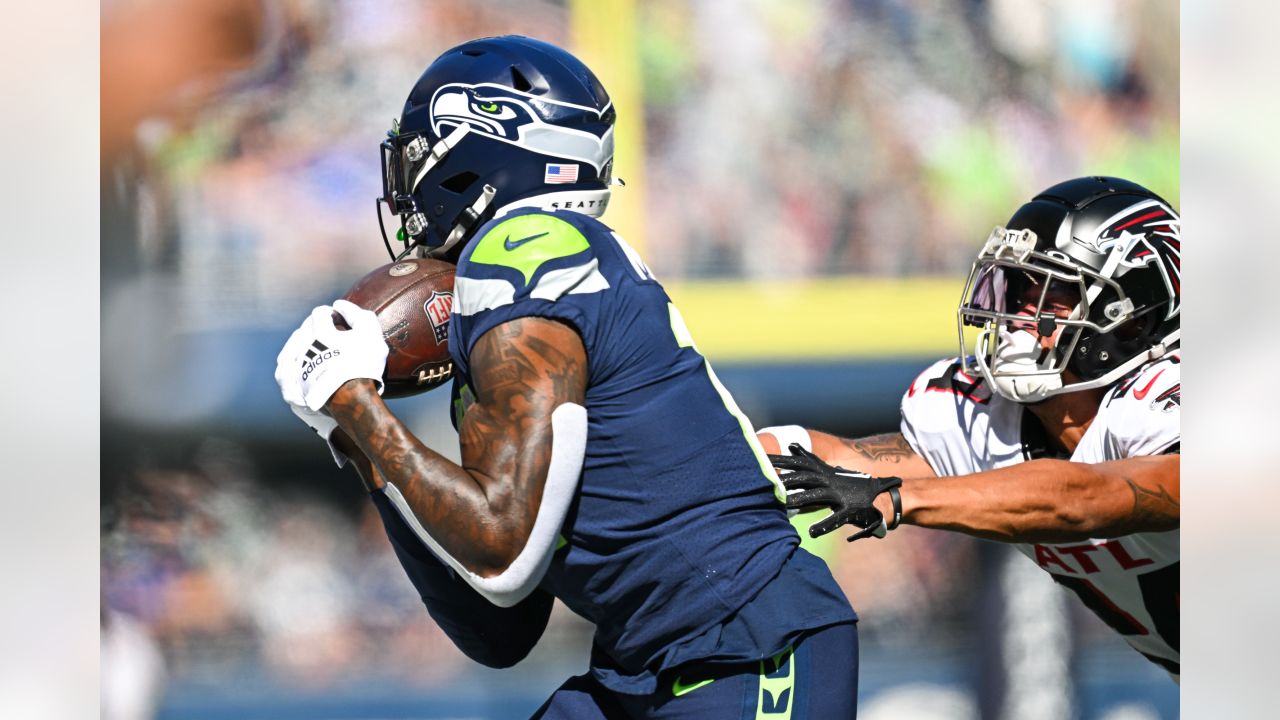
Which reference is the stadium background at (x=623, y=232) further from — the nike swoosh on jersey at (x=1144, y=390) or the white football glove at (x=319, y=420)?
the white football glove at (x=319, y=420)

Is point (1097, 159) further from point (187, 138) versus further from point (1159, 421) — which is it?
point (187, 138)

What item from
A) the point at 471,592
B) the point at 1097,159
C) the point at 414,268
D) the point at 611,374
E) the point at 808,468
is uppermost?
the point at 1097,159

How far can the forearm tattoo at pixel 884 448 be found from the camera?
116 inches

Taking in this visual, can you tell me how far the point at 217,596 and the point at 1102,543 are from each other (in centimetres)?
261

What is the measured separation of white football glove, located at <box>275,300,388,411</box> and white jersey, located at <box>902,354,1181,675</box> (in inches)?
54.8

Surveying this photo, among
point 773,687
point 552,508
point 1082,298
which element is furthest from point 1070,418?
point 552,508

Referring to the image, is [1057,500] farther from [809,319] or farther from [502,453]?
[809,319]

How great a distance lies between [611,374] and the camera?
1.90 metres

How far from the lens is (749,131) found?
414 centimetres

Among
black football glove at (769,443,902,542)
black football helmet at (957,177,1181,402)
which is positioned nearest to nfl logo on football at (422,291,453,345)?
black football glove at (769,443,902,542)

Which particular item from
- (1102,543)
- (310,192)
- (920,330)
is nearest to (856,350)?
(920,330)

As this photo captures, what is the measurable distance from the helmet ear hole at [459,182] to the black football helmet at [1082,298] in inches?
45.3

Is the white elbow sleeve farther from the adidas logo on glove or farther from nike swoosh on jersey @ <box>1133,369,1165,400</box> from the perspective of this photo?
the adidas logo on glove

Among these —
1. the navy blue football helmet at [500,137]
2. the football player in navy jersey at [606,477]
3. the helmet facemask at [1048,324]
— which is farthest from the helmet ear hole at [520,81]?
the helmet facemask at [1048,324]
